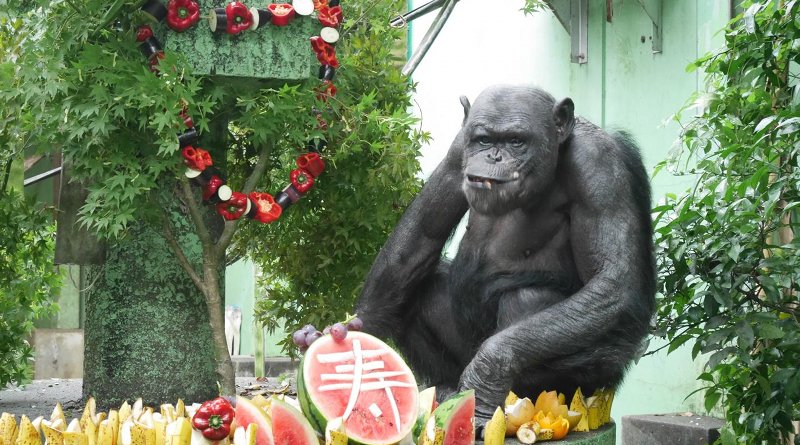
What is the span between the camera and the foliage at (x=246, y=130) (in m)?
4.95

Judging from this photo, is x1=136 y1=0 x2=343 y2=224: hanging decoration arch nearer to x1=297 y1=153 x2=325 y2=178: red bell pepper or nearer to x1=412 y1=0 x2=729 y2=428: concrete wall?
x1=297 y1=153 x2=325 y2=178: red bell pepper

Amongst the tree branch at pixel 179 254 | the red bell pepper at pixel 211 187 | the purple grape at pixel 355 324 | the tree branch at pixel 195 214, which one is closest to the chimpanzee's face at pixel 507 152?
the purple grape at pixel 355 324

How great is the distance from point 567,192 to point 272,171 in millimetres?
2318

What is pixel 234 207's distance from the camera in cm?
549

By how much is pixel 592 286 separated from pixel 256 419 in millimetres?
1476

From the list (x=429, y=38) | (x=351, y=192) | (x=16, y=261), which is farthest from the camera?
(x=429, y=38)

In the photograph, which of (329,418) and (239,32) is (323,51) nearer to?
(239,32)

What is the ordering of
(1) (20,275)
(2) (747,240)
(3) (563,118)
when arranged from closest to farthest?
1. (3) (563,118)
2. (2) (747,240)
3. (1) (20,275)

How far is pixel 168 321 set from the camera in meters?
5.88

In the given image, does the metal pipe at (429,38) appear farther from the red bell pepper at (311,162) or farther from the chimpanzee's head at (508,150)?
the chimpanzee's head at (508,150)

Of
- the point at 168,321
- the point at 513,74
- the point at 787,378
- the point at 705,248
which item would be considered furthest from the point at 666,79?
the point at 168,321

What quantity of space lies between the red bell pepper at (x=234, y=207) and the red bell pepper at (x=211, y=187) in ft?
0.28

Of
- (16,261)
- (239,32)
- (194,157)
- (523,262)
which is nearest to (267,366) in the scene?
(16,261)

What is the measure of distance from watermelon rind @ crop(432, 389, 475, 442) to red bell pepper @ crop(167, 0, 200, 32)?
7.59ft
